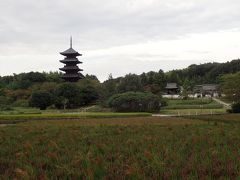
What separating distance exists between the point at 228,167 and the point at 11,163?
338 cm

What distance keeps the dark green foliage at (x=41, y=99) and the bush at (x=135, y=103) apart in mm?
11148

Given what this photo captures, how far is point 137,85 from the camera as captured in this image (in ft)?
239

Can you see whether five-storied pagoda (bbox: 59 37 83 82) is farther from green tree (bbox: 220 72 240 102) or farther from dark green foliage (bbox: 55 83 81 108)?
green tree (bbox: 220 72 240 102)

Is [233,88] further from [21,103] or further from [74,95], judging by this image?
[21,103]

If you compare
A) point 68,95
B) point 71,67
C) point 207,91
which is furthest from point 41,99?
point 207,91

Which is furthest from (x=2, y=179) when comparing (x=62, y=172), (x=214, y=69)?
(x=214, y=69)

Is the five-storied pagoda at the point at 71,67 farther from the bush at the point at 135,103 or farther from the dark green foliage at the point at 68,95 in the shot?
the bush at the point at 135,103

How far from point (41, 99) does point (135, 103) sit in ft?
50.5

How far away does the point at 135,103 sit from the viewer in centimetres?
5847

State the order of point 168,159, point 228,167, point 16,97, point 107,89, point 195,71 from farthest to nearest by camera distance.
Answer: point 195,71 < point 16,97 < point 107,89 < point 168,159 < point 228,167

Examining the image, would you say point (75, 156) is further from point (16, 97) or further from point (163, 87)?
point (163, 87)

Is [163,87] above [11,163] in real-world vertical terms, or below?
above

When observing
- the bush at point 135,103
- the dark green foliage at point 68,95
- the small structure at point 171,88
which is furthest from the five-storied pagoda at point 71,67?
the bush at point 135,103

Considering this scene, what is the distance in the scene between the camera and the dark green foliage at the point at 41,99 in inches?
2515
